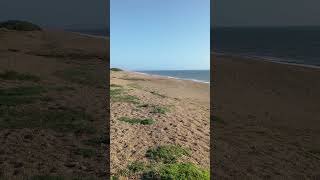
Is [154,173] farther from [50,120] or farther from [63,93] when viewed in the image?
[63,93]

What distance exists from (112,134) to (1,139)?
3.04m

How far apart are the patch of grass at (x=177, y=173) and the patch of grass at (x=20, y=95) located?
24.3 feet

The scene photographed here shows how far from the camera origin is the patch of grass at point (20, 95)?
1557 centimetres

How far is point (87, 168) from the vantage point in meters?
9.73

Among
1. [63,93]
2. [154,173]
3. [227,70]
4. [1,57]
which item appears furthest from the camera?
[227,70]

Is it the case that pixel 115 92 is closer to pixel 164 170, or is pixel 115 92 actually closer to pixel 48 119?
pixel 48 119

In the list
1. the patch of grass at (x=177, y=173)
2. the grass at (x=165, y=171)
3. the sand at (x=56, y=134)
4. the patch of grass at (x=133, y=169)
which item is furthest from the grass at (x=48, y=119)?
the patch of grass at (x=177, y=173)

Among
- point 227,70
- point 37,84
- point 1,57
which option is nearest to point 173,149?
point 37,84

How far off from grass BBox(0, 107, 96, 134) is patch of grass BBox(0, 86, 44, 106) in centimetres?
99

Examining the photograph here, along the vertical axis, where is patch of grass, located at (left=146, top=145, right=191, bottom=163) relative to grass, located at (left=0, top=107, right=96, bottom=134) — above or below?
below

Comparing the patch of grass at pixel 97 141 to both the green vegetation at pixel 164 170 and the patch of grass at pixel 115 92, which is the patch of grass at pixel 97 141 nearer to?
the green vegetation at pixel 164 170

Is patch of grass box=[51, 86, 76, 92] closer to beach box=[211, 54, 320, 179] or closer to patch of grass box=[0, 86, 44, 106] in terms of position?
patch of grass box=[0, 86, 44, 106]

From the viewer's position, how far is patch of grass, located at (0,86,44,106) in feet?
51.1

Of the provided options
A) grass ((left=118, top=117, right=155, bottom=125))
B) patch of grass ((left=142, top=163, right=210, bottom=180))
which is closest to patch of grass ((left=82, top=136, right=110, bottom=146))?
patch of grass ((left=142, top=163, right=210, bottom=180))
